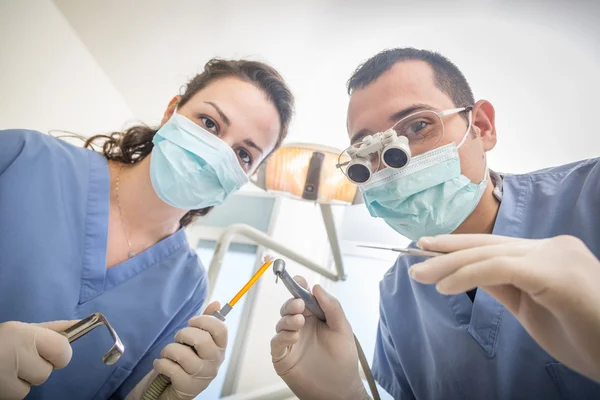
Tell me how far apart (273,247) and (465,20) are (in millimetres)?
1380

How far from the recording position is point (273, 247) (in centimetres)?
159

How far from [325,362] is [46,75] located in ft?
6.81

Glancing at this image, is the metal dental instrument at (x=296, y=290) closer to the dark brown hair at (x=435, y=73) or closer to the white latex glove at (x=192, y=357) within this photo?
the white latex glove at (x=192, y=357)

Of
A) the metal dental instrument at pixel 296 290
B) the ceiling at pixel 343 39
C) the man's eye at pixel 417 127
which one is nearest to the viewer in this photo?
the metal dental instrument at pixel 296 290

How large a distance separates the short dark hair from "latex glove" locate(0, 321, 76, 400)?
3.27ft

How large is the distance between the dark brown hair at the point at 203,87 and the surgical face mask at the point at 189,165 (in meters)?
0.19

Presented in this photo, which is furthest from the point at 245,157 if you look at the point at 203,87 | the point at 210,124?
the point at 203,87

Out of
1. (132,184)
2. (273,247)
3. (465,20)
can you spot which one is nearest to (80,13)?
(132,184)

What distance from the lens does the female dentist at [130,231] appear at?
2.40 ft

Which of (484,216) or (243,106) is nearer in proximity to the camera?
(484,216)

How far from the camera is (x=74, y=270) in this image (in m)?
0.81

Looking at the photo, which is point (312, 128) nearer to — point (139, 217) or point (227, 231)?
point (227, 231)

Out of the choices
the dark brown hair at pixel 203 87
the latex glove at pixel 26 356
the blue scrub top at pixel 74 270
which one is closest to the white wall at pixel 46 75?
the dark brown hair at pixel 203 87

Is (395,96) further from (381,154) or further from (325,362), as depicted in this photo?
(325,362)
